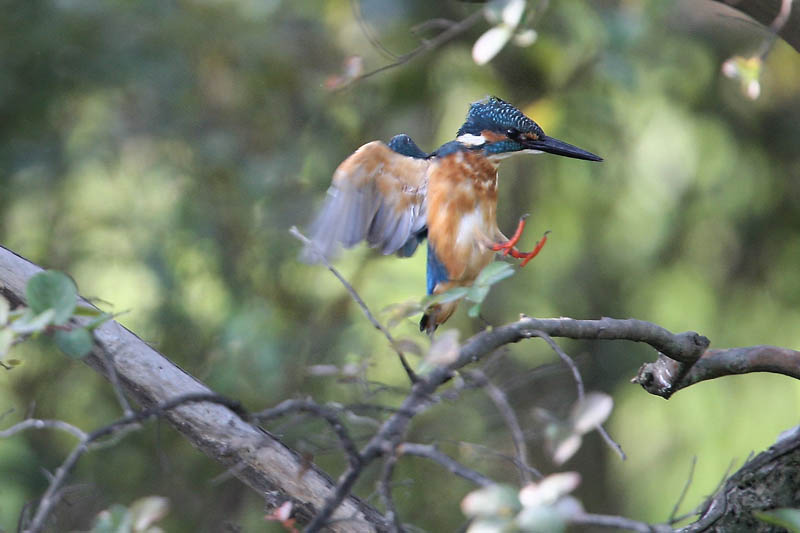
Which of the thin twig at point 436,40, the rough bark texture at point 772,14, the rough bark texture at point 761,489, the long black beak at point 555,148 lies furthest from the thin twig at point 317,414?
the long black beak at point 555,148

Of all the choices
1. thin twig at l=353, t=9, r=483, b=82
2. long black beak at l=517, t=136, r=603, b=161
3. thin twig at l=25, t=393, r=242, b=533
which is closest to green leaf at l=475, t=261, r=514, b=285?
thin twig at l=25, t=393, r=242, b=533

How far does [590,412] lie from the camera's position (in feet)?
2.85

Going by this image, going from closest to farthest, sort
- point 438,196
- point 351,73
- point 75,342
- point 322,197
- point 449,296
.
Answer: point 75,342, point 449,296, point 351,73, point 438,196, point 322,197

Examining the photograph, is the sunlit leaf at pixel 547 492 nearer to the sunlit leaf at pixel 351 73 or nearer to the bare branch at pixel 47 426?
the bare branch at pixel 47 426

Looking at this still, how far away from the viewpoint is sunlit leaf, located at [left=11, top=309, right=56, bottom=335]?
95cm

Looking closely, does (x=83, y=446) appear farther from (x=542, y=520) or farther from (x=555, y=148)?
(x=555, y=148)

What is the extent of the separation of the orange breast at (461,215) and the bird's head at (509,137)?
0.04 m

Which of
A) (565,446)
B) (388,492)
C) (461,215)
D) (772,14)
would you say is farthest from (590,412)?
(461,215)

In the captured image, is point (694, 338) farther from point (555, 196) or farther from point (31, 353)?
point (31, 353)

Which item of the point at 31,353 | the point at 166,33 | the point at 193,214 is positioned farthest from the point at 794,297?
the point at 31,353

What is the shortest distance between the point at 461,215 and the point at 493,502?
4.51 ft

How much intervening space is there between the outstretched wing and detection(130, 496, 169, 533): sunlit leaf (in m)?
1.23

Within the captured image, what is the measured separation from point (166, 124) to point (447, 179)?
180cm

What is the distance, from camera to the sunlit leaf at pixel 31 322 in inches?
37.3
